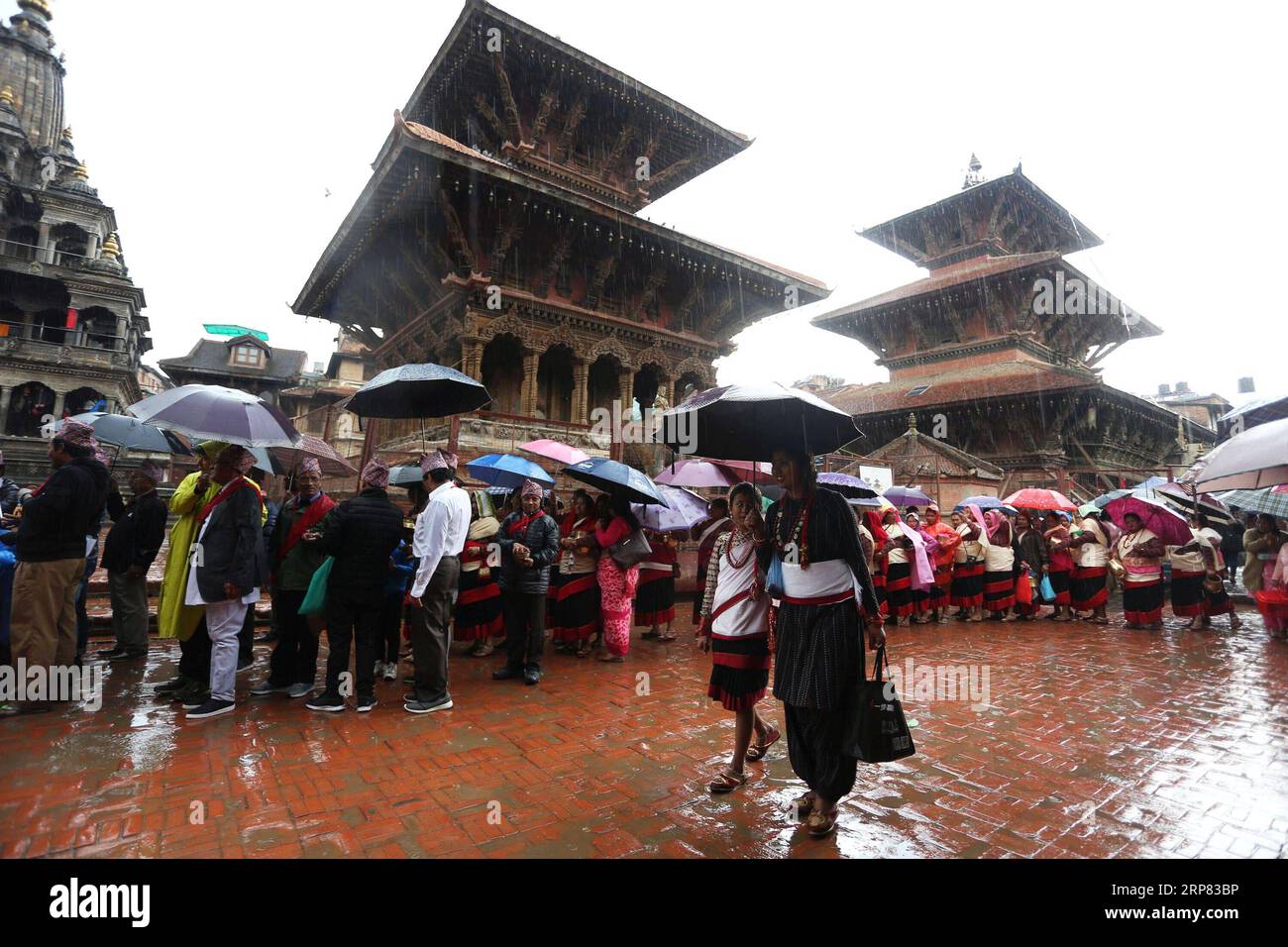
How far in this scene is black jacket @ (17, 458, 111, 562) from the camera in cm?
418

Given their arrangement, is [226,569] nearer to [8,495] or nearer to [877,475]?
[8,495]

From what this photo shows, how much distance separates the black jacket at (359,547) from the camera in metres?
4.37

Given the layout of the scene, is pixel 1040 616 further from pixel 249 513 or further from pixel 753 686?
pixel 249 513

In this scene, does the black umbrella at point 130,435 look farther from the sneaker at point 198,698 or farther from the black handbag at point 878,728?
the black handbag at point 878,728

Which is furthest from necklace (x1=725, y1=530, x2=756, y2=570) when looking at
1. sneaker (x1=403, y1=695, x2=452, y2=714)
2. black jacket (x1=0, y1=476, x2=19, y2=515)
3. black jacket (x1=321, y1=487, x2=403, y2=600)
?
black jacket (x1=0, y1=476, x2=19, y2=515)

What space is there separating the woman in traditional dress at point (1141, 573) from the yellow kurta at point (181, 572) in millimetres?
10688

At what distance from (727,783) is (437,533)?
258 cm

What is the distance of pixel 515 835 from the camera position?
2812 mm

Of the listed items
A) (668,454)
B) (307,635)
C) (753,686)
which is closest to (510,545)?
(307,635)

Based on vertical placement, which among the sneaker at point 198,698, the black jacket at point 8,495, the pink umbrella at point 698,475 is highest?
the pink umbrella at point 698,475

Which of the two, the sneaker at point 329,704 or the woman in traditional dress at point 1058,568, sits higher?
the woman in traditional dress at point 1058,568

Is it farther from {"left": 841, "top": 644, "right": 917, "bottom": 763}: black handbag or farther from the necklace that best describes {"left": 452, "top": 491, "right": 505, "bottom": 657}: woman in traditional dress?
{"left": 841, "top": 644, "right": 917, "bottom": 763}: black handbag

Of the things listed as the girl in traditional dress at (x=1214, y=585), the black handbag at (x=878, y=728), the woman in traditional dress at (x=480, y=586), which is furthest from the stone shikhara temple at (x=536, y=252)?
the black handbag at (x=878, y=728)

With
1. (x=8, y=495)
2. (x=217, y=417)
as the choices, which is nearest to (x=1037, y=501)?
(x=217, y=417)
